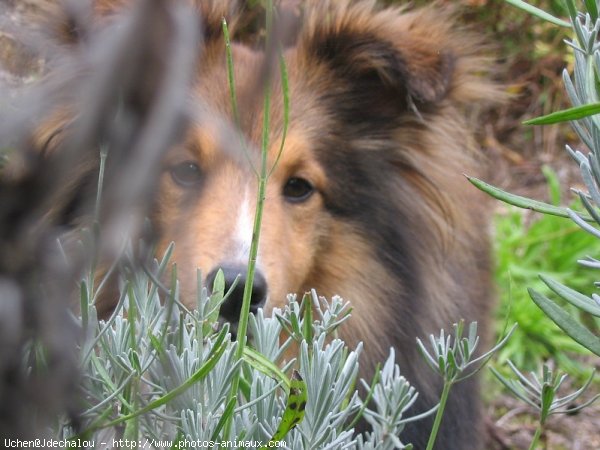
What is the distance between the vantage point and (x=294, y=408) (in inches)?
29.5

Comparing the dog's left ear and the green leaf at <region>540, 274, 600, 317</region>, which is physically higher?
the green leaf at <region>540, 274, 600, 317</region>

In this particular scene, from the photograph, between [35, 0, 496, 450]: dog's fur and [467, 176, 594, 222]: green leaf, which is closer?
→ [467, 176, 594, 222]: green leaf

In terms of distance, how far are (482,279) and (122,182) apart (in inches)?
104

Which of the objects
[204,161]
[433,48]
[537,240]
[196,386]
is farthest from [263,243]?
[537,240]

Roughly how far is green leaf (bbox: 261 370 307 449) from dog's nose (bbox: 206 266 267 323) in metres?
1.00

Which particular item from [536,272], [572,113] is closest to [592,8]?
[572,113]

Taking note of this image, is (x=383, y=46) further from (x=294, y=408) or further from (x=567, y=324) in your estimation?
(x=294, y=408)

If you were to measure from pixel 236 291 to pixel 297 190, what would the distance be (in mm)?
668

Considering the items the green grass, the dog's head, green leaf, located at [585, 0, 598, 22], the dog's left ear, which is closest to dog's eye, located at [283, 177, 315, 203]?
the dog's head

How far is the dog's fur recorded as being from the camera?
2.50m

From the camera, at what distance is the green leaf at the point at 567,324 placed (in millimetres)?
854

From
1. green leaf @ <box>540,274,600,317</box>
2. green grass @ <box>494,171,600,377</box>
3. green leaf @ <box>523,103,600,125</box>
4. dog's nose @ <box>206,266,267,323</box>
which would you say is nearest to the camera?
green leaf @ <box>523,103,600,125</box>

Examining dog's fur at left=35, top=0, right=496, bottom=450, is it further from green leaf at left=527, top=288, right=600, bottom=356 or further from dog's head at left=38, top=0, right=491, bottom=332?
green leaf at left=527, top=288, right=600, bottom=356

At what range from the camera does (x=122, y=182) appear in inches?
21.9
